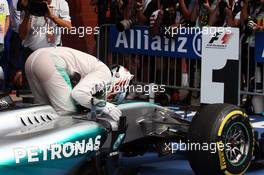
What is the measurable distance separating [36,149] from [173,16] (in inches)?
244

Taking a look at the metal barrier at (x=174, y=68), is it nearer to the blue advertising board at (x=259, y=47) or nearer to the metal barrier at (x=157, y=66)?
the metal barrier at (x=157, y=66)

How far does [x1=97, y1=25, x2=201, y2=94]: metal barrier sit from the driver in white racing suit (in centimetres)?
Answer: 487

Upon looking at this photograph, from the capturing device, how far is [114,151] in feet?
15.0

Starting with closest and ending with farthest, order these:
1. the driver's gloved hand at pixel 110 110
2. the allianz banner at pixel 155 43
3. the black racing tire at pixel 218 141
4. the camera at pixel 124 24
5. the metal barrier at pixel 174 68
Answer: the driver's gloved hand at pixel 110 110
the black racing tire at pixel 218 141
the metal barrier at pixel 174 68
the allianz banner at pixel 155 43
the camera at pixel 124 24

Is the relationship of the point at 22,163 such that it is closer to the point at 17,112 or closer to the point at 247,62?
the point at 17,112

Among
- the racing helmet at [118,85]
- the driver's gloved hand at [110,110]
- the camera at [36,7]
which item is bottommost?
the driver's gloved hand at [110,110]

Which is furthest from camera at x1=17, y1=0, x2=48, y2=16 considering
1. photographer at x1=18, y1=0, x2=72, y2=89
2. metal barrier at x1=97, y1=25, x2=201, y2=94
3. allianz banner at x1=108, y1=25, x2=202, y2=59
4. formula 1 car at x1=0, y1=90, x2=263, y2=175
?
allianz banner at x1=108, y1=25, x2=202, y2=59

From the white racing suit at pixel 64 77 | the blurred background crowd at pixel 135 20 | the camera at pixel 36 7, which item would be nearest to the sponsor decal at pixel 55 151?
the white racing suit at pixel 64 77

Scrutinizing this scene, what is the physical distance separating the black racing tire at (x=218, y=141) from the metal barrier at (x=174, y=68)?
3882 mm

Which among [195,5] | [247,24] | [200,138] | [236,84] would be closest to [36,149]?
[200,138]

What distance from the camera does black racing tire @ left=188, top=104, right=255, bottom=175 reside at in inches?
190

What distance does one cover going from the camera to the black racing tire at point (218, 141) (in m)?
4.84

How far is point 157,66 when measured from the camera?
32.8 feet

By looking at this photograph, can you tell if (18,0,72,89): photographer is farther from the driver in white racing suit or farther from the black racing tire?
the black racing tire
